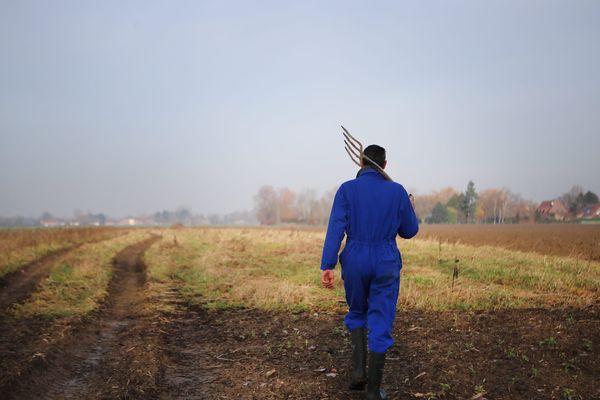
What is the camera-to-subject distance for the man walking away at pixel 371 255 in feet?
12.2

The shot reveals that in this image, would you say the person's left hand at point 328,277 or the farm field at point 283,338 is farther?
the farm field at point 283,338

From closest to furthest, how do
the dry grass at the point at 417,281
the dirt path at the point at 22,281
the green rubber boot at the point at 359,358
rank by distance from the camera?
the green rubber boot at the point at 359,358, the dry grass at the point at 417,281, the dirt path at the point at 22,281

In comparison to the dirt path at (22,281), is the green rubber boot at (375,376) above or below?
above

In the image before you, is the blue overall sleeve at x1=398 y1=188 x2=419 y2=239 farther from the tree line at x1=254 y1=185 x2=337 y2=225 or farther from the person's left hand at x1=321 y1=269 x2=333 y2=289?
the tree line at x1=254 y1=185 x2=337 y2=225

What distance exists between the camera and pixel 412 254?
606 inches

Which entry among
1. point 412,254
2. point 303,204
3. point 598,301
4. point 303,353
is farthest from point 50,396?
point 303,204

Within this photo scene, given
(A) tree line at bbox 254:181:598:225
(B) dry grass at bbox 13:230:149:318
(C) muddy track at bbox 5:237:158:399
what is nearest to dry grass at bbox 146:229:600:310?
(B) dry grass at bbox 13:230:149:318

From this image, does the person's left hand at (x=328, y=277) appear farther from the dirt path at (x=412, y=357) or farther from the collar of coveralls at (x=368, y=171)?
the dirt path at (x=412, y=357)

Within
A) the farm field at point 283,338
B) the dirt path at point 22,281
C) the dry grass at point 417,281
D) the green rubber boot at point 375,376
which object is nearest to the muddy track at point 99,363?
the farm field at point 283,338

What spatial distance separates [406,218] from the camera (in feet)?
13.0

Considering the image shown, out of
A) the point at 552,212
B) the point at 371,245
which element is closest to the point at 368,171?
the point at 371,245

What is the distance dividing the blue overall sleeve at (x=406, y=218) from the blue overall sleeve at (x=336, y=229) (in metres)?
0.58

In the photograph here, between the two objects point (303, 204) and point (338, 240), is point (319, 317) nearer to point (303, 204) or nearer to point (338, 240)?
point (338, 240)

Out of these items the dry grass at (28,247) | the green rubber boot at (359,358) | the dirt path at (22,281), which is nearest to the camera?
the green rubber boot at (359,358)
